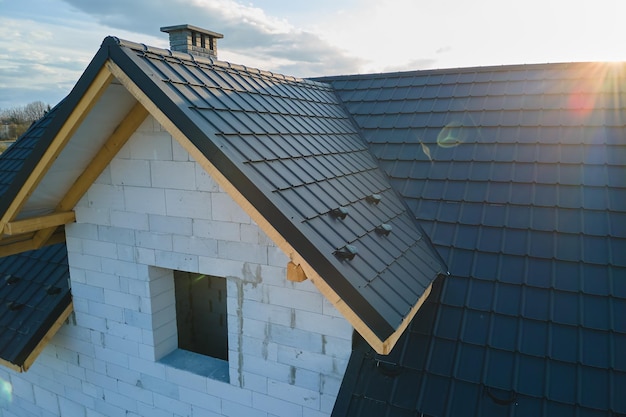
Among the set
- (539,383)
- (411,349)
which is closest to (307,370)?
(411,349)

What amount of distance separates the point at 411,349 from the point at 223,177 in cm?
235

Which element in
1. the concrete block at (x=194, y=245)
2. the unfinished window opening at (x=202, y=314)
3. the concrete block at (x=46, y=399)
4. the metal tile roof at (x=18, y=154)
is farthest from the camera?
the metal tile roof at (x=18, y=154)

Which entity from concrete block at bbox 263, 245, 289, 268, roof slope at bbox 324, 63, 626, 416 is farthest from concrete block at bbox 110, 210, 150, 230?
roof slope at bbox 324, 63, 626, 416

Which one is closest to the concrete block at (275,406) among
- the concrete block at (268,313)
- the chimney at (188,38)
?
the concrete block at (268,313)

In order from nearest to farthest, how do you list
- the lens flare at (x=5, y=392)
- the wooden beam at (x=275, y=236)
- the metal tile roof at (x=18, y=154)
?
the wooden beam at (x=275, y=236) < the lens flare at (x=5, y=392) < the metal tile roof at (x=18, y=154)

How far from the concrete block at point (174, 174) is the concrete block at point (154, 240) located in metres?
0.55

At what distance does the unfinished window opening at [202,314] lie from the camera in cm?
652

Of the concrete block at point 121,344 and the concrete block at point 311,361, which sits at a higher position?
the concrete block at point 311,361

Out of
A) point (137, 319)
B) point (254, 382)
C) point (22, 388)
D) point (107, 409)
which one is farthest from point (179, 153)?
point (22, 388)

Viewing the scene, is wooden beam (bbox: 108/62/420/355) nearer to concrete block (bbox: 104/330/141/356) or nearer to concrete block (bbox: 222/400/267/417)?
concrete block (bbox: 222/400/267/417)

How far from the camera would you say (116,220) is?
4.59m

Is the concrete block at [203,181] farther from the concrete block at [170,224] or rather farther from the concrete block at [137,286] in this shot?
the concrete block at [137,286]

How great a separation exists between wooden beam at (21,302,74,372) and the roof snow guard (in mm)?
1381

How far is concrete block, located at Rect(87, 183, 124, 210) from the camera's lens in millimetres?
4500
